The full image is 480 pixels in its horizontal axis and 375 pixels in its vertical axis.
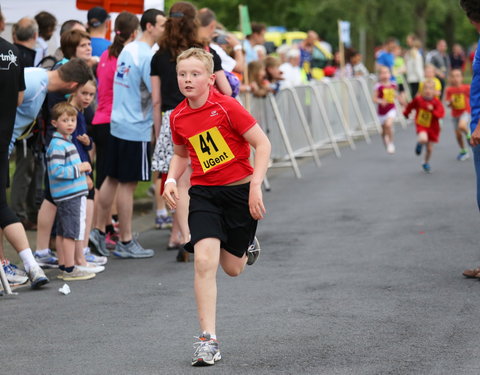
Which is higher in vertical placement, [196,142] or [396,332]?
[196,142]

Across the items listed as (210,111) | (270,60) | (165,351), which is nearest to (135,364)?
(165,351)

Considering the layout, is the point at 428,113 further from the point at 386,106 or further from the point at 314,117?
the point at 314,117

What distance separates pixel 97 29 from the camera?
36.7 feet

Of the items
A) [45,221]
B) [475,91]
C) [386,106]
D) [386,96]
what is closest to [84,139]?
[45,221]

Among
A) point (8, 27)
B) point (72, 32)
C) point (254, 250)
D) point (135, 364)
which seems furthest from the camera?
point (8, 27)

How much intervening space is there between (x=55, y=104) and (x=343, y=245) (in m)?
3.00

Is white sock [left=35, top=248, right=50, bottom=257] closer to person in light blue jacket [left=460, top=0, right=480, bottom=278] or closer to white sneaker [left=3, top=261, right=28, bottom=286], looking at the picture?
white sneaker [left=3, top=261, right=28, bottom=286]

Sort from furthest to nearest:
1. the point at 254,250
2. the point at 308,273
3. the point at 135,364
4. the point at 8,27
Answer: the point at 8,27 < the point at 308,273 < the point at 254,250 < the point at 135,364

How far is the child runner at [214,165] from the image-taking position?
595 cm

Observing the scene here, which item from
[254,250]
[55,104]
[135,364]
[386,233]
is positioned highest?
[55,104]

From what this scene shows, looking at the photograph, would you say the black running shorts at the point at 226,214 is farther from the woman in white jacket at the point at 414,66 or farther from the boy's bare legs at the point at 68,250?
the woman in white jacket at the point at 414,66

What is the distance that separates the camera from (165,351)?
6148mm

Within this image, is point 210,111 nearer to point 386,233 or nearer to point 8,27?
point 386,233

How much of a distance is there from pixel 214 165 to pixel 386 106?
14.0m
